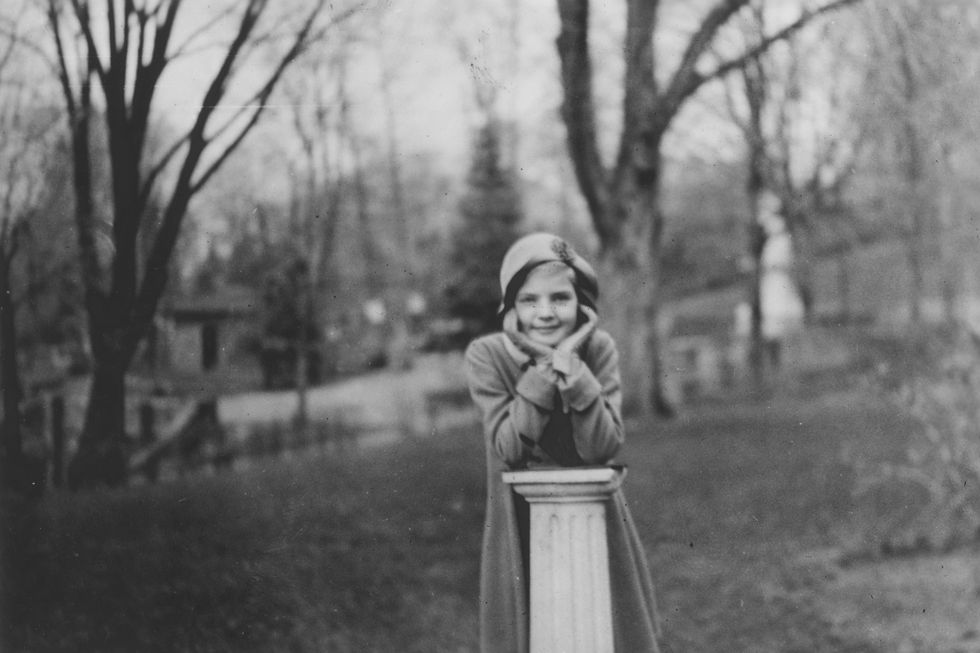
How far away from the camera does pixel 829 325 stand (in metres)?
6.64

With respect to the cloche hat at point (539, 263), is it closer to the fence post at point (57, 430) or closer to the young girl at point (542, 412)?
the young girl at point (542, 412)

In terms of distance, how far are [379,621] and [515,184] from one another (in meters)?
2.29

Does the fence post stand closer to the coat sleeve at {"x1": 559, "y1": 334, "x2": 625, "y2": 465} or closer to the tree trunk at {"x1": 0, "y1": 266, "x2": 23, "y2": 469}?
the tree trunk at {"x1": 0, "y1": 266, "x2": 23, "y2": 469}

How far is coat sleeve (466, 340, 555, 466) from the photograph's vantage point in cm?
290

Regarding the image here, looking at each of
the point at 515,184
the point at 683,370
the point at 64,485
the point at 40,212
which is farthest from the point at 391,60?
the point at 683,370

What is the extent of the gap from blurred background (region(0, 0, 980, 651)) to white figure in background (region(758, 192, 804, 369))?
2.2 inches

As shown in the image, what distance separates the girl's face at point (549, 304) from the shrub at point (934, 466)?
10.0 feet

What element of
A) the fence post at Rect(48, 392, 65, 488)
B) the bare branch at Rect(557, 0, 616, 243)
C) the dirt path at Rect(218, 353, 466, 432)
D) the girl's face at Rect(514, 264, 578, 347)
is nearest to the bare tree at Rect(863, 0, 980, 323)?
the bare branch at Rect(557, 0, 616, 243)

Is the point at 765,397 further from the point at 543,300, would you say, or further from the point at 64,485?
the point at 64,485

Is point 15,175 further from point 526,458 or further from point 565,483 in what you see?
point 565,483

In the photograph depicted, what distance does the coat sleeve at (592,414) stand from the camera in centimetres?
290

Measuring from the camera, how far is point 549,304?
3.02 m

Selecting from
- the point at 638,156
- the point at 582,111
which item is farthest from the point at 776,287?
the point at 582,111

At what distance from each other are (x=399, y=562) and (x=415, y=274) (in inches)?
54.0
